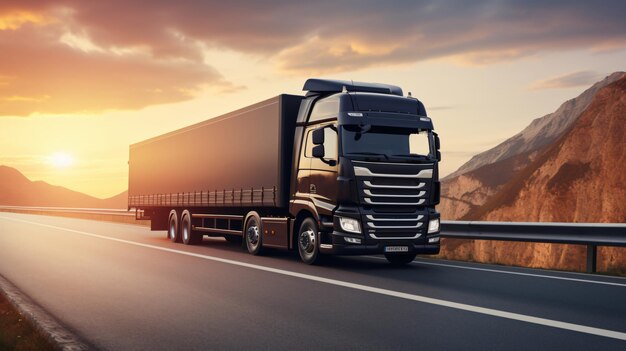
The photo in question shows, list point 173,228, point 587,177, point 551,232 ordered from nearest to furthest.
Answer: point 551,232 < point 173,228 < point 587,177

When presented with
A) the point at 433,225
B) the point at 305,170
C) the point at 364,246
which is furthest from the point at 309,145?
the point at 433,225

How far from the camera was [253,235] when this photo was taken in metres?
17.2

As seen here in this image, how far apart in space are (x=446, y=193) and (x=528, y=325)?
88.4 m

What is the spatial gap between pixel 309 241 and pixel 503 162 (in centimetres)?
9455

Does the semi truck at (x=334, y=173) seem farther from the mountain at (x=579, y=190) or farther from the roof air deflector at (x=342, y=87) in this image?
the mountain at (x=579, y=190)

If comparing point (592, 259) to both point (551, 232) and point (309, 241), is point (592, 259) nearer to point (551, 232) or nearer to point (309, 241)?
point (551, 232)

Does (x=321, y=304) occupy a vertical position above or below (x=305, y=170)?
below

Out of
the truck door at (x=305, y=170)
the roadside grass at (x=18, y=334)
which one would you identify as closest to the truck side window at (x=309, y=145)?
the truck door at (x=305, y=170)

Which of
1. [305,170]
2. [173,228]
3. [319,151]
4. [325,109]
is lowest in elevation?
Result: [173,228]

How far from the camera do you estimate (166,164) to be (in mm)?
23719

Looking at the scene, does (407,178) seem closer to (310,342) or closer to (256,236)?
(256,236)

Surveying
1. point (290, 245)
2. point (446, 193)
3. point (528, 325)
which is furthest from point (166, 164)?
point (446, 193)

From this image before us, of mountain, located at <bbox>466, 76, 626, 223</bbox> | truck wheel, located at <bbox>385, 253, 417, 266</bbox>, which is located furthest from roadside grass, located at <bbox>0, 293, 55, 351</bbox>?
mountain, located at <bbox>466, 76, 626, 223</bbox>

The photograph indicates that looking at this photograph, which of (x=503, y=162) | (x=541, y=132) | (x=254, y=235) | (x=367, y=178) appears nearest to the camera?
(x=367, y=178)
